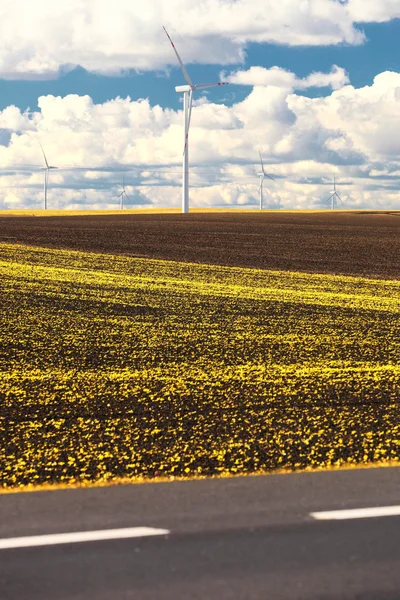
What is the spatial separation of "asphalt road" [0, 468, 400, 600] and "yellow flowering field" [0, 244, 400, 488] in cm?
91

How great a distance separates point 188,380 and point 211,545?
7047mm

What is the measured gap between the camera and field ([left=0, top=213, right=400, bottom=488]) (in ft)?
29.4

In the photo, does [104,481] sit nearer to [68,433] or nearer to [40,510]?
[40,510]

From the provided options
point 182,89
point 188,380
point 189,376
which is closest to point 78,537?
point 188,380

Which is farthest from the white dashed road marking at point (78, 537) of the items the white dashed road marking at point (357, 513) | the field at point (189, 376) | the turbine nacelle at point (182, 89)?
the turbine nacelle at point (182, 89)

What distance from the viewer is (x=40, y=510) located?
22.8 feet

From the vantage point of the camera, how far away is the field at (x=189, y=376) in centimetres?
897

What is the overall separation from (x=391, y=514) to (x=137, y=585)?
2.46 meters

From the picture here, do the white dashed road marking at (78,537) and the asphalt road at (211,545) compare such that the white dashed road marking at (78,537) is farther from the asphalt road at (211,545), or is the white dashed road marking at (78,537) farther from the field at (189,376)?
the field at (189,376)

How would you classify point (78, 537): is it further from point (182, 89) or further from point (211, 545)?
point (182, 89)

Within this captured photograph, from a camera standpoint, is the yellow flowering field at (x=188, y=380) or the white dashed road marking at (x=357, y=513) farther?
the yellow flowering field at (x=188, y=380)

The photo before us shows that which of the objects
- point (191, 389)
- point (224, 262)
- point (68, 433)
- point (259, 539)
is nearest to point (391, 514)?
point (259, 539)

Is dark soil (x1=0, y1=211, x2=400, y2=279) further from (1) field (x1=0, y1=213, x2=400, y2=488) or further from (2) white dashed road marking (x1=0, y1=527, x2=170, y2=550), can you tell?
(2) white dashed road marking (x1=0, y1=527, x2=170, y2=550)

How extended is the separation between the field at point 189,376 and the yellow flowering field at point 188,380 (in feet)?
0.11
